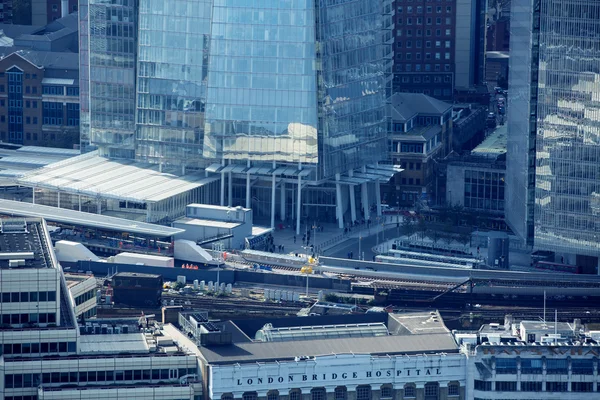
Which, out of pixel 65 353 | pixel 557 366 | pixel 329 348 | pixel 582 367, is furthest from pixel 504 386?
pixel 65 353

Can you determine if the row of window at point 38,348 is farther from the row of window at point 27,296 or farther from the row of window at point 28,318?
the row of window at point 27,296

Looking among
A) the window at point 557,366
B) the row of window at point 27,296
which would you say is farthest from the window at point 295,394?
the row of window at point 27,296

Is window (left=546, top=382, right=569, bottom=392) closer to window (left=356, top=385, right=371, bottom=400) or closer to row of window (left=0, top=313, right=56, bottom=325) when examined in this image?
window (left=356, top=385, right=371, bottom=400)

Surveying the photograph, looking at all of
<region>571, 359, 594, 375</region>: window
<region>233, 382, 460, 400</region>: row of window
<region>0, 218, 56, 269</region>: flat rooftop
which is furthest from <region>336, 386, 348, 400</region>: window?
<region>0, 218, 56, 269</region>: flat rooftop

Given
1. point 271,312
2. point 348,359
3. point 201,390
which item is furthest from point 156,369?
point 271,312

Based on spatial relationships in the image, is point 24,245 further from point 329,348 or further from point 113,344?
point 329,348

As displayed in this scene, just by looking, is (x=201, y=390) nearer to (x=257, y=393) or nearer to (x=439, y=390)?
(x=257, y=393)
